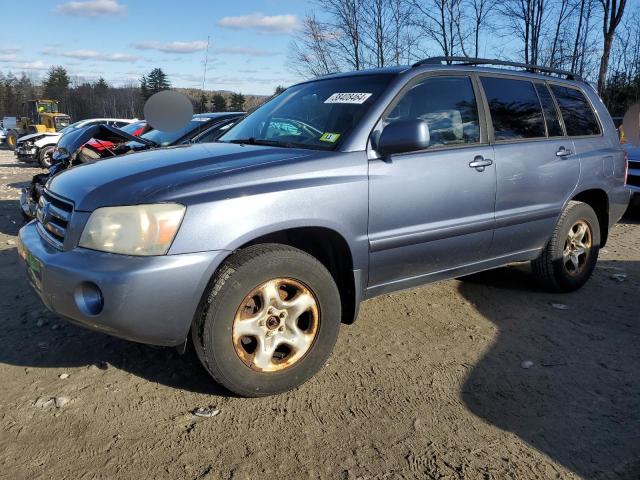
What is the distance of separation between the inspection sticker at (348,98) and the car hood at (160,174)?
0.53 metres

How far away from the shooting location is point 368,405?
2.66m

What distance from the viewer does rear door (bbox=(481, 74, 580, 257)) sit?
3631 mm

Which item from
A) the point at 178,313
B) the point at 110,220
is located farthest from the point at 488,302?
the point at 110,220

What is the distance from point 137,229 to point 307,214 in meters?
0.83

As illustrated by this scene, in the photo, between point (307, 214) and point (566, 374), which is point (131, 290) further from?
point (566, 374)

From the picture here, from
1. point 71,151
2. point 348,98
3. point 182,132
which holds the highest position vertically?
point 348,98

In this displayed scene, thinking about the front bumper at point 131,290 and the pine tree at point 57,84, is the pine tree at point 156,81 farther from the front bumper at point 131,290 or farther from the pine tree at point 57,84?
the pine tree at point 57,84

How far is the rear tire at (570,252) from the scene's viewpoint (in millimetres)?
4164

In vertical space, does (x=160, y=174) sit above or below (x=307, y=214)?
above

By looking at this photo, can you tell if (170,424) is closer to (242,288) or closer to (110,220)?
(242,288)

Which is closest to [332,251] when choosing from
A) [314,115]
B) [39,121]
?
[314,115]

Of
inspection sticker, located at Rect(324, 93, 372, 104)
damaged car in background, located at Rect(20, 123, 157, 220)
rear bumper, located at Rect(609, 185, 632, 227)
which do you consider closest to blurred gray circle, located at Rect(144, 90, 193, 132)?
damaged car in background, located at Rect(20, 123, 157, 220)

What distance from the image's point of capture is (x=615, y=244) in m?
6.34

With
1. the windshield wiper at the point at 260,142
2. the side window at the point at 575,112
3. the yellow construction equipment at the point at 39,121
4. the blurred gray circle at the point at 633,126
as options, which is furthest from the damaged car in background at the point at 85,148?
the yellow construction equipment at the point at 39,121
